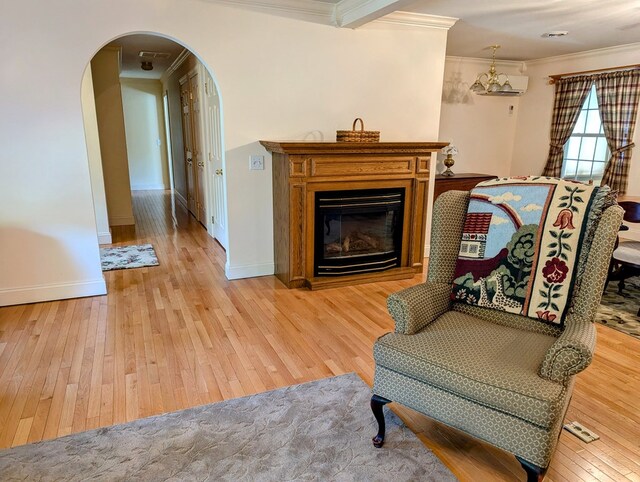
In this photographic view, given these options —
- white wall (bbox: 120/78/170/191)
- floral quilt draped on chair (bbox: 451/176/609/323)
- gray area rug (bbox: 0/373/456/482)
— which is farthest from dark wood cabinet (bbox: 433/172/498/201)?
white wall (bbox: 120/78/170/191)

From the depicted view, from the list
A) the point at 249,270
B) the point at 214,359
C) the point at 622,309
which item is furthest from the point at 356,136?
the point at 622,309

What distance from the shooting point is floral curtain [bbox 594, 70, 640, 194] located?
517cm

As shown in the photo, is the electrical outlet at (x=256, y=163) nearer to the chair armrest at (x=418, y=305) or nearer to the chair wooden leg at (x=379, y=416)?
the chair armrest at (x=418, y=305)

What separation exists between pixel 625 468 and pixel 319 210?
105 inches

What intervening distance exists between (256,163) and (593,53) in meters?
4.72

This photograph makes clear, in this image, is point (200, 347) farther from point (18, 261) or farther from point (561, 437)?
point (561, 437)

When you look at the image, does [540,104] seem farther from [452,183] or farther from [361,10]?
[361,10]

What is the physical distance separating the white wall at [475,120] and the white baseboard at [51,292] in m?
4.67

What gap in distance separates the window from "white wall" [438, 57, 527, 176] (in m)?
0.93

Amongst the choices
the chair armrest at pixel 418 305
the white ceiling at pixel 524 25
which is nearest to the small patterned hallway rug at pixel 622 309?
the chair armrest at pixel 418 305

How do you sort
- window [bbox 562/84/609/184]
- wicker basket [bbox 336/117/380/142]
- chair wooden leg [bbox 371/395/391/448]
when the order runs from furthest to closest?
window [bbox 562/84/609/184] < wicker basket [bbox 336/117/380/142] < chair wooden leg [bbox 371/395/391/448]

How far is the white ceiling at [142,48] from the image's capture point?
532cm

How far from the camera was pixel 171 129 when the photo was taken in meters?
8.23

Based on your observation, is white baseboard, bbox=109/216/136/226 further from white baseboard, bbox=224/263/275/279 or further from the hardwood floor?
white baseboard, bbox=224/263/275/279
